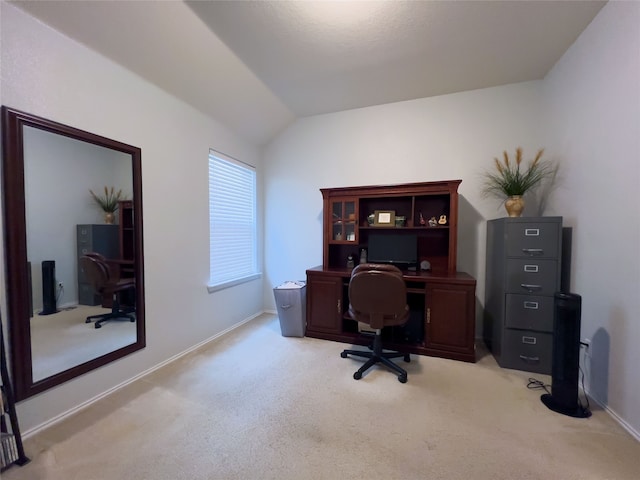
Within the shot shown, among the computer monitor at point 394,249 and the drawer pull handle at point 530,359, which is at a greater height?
the computer monitor at point 394,249

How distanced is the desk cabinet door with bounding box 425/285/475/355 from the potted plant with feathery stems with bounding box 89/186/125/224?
286 cm

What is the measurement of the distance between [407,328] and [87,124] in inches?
131

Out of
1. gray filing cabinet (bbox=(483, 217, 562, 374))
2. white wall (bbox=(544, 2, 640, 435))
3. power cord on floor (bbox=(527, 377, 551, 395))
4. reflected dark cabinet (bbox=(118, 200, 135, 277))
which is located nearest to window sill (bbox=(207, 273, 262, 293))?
reflected dark cabinet (bbox=(118, 200, 135, 277))

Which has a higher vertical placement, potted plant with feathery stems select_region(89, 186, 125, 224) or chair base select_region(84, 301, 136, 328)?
potted plant with feathery stems select_region(89, 186, 125, 224)

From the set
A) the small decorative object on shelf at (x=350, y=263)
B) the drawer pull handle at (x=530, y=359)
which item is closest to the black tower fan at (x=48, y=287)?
the small decorative object on shelf at (x=350, y=263)

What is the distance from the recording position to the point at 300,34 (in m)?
2.16

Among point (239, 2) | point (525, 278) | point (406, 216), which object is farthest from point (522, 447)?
point (239, 2)

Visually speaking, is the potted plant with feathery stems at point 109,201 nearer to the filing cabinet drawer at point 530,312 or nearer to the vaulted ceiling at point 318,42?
the vaulted ceiling at point 318,42

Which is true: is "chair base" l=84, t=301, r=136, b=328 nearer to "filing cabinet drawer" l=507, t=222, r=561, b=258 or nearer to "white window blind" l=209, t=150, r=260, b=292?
"white window blind" l=209, t=150, r=260, b=292

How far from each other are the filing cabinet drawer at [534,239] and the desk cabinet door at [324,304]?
5.54 feet

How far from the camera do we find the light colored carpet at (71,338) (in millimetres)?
1686

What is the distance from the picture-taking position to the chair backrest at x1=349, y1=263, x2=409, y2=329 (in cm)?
212

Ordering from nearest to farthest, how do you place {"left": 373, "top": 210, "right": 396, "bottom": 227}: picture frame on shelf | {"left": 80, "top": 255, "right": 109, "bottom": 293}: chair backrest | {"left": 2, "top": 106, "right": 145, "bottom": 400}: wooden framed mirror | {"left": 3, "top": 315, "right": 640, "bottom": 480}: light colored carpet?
{"left": 3, "top": 315, "right": 640, "bottom": 480}: light colored carpet → {"left": 2, "top": 106, "right": 145, "bottom": 400}: wooden framed mirror → {"left": 80, "top": 255, "right": 109, "bottom": 293}: chair backrest → {"left": 373, "top": 210, "right": 396, "bottom": 227}: picture frame on shelf

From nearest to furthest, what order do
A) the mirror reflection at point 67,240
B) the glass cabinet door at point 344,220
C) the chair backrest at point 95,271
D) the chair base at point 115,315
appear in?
the mirror reflection at point 67,240 < the chair backrest at point 95,271 < the chair base at point 115,315 < the glass cabinet door at point 344,220
